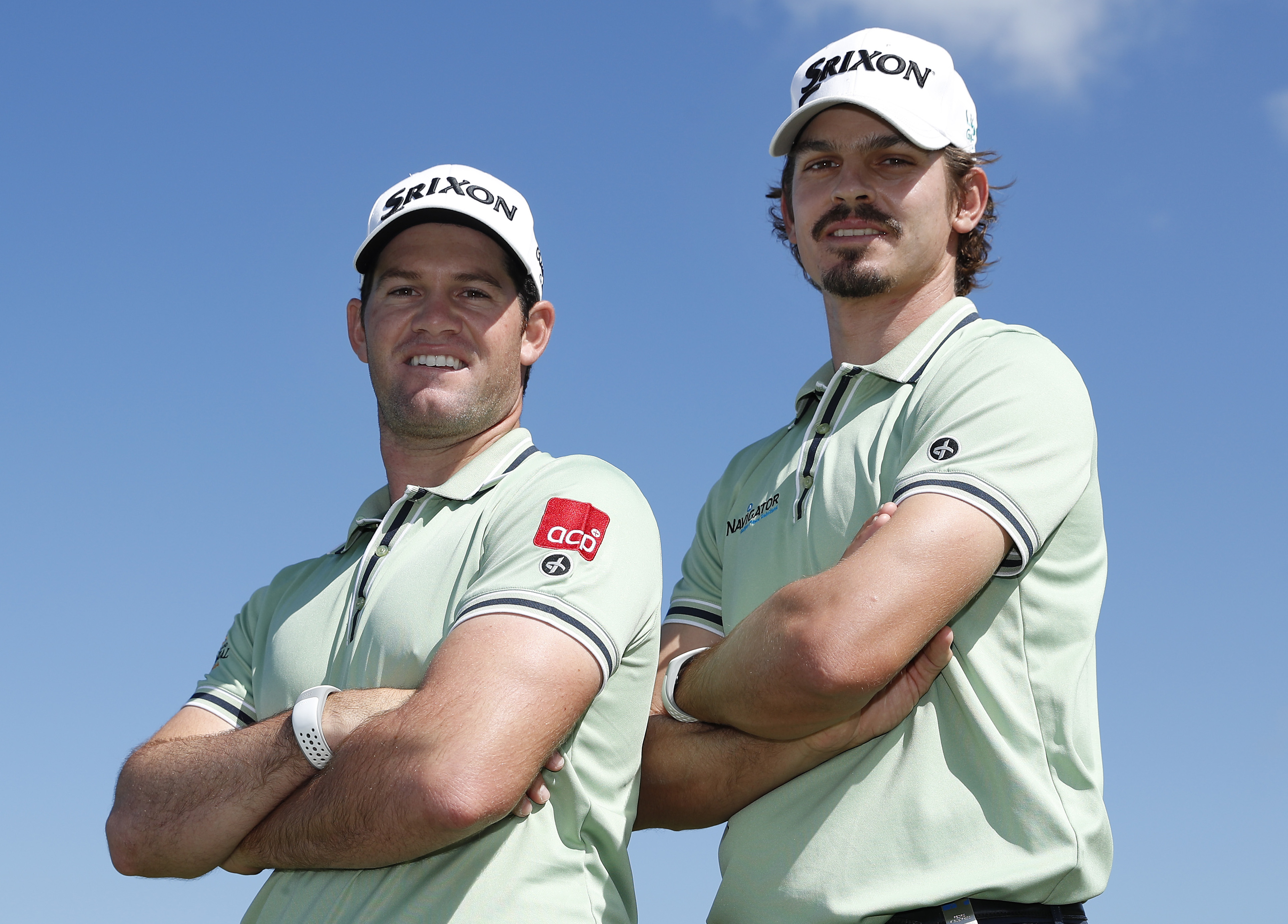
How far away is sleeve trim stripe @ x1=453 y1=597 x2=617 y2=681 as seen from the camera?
3945 mm

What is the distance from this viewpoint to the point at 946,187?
4.96 metres

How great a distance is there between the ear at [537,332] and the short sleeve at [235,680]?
4.67 feet

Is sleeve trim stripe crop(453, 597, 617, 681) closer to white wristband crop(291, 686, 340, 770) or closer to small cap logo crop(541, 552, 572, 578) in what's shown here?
small cap logo crop(541, 552, 572, 578)

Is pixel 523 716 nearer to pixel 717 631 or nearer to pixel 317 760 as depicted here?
pixel 317 760

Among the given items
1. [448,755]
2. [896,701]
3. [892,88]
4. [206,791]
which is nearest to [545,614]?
[448,755]

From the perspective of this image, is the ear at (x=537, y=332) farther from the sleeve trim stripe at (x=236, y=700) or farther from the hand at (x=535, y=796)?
the hand at (x=535, y=796)

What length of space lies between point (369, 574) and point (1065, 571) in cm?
230

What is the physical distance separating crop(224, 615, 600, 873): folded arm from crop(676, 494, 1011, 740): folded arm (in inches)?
21.6

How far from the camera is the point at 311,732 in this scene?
154 inches

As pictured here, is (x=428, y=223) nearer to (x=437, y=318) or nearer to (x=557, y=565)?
(x=437, y=318)

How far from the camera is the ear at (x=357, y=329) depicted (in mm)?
5852

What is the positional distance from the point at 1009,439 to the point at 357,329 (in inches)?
122

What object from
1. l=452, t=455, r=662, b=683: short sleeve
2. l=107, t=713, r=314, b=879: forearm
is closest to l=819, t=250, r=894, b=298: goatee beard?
l=452, t=455, r=662, b=683: short sleeve

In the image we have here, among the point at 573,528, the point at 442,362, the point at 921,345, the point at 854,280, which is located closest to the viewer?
the point at 573,528
